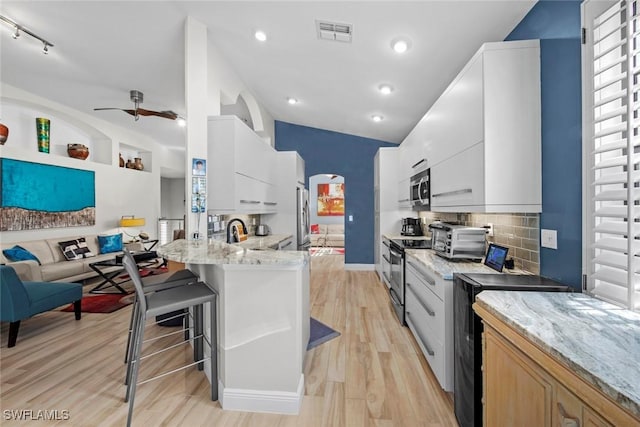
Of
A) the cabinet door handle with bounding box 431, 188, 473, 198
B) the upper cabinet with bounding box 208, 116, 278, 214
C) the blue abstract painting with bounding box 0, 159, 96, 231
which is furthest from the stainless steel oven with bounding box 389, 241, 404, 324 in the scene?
the blue abstract painting with bounding box 0, 159, 96, 231

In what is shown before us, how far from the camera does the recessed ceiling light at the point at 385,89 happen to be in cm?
351

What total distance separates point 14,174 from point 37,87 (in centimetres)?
130

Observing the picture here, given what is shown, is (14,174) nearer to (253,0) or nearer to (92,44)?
(92,44)

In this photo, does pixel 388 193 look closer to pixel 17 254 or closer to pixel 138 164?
pixel 17 254

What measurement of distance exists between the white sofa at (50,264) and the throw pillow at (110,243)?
0.86 feet

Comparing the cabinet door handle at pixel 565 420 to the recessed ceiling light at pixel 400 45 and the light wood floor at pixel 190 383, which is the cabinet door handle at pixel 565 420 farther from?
the recessed ceiling light at pixel 400 45

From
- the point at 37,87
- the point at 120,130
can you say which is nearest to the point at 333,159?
the point at 120,130

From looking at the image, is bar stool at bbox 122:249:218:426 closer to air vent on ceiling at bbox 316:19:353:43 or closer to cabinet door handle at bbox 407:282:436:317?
cabinet door handle at bbox 407:282:436:317

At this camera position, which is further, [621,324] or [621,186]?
[621,186]

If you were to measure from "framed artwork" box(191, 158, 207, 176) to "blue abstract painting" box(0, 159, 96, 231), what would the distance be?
347cm

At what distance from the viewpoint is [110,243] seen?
5.23 metres

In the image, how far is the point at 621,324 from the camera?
0.99 m

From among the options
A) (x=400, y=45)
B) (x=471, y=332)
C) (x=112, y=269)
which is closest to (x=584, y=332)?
(x=471, y=332)

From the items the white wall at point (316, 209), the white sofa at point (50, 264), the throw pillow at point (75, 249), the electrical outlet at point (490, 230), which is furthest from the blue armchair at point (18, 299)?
the white wall at point (316, 209)
